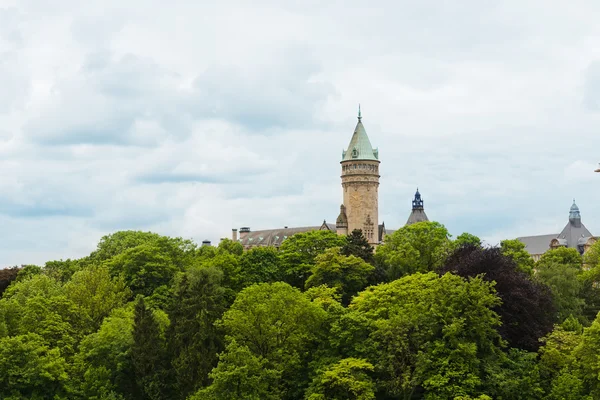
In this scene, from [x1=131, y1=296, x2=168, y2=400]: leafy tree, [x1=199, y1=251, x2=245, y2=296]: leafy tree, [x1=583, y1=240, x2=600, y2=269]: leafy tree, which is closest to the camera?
[x1=131, y1=296, x2=168, y2=400]: leafy tree

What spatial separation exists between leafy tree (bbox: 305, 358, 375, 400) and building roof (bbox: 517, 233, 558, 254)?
117 meters

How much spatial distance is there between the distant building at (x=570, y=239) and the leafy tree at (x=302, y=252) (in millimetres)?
79352

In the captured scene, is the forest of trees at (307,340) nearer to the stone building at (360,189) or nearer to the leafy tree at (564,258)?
the leafy tree at (564,258)

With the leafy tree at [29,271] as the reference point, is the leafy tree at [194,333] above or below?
below

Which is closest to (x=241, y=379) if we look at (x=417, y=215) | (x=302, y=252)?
(x=302, y=252)

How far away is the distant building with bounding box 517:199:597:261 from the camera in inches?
5989

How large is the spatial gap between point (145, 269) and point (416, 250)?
24.0 m

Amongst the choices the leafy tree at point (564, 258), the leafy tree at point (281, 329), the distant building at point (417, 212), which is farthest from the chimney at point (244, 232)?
the leafy tree at point (281, 329)

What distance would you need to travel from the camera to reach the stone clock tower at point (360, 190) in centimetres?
11244

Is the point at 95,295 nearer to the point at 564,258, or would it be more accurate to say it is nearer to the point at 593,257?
the point at 593,257

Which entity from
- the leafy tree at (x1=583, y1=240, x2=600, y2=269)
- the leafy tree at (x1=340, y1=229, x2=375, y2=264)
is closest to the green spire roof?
the leafy tree at (x1=583, y1=240, x2=600, y2=269)

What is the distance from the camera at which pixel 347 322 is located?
2071 inches

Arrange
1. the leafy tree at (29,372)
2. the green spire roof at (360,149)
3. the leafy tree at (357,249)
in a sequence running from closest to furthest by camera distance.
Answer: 1. the leafy tree at (29,372)
2. the leafy tree at (357,249)
3. the green spire roof at (360,149)

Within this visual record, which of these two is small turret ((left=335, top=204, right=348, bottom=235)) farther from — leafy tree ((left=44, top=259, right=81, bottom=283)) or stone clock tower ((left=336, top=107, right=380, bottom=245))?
leafy tree ((left=44, top=259, right=81, bottom=283))
